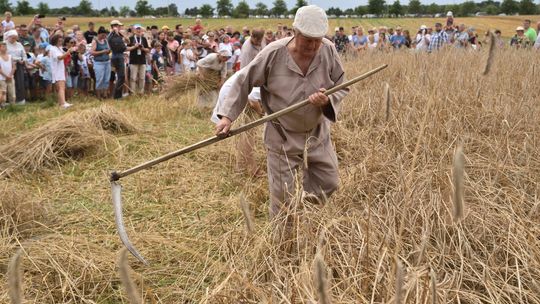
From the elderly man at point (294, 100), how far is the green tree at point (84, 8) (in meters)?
102

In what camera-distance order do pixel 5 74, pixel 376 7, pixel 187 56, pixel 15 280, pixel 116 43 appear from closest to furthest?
pixel 15 280, pixel 5 74, pixel 116 43, pixel 187 56, pixel 376 7

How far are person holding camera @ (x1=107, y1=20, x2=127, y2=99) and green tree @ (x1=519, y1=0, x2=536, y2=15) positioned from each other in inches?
3124

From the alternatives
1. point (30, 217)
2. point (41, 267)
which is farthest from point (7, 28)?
point (41, 267)

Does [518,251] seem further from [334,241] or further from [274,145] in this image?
[274,145]

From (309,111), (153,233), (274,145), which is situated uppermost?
(309,111)

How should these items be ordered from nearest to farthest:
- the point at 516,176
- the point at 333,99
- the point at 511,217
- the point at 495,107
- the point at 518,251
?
the point at 518,251, the point at 511,217, the point at 333,99, the point at 516,176, the point at 495,107

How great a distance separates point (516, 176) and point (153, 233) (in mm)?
2393

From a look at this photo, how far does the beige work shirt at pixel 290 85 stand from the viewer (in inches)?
109

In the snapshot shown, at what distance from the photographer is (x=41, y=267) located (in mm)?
2889

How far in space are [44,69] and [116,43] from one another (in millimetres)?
1467

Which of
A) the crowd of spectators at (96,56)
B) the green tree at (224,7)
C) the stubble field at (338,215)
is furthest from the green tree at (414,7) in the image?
the stubble field at (338,215)

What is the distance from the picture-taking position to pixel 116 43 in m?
A: 9.30

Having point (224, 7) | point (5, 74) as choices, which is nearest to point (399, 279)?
point (5, 74)

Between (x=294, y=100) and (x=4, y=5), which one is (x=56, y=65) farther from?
(x=4, y=5)
